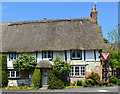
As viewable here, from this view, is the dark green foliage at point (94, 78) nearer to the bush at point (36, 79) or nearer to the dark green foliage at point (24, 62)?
the bush at point (36, 79)

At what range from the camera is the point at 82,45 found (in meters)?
15.6

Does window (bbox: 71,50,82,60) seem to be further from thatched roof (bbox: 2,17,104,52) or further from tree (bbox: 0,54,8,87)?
tree (bbox: 0,54,8,87)

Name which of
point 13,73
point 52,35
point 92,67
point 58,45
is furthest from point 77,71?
point 13,73

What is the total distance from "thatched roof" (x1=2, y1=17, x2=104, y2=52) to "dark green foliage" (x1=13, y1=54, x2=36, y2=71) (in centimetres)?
81

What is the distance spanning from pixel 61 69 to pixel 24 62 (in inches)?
159

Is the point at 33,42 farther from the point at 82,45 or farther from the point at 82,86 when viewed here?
the point at 82,86

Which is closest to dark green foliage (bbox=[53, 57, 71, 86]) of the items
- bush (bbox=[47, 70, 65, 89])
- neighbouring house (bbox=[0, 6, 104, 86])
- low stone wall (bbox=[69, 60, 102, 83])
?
bush (bbox=[47, 70, 65, 89])

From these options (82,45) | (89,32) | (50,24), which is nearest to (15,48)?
(50,24)

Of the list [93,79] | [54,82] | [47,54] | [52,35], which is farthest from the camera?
[52,35]

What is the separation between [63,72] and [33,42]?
4910mm

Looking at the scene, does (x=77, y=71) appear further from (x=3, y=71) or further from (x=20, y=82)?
(x=3, y=71)

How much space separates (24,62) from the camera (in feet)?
51.5

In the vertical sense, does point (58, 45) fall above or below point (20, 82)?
above

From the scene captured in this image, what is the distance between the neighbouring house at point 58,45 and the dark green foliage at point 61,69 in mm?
652
